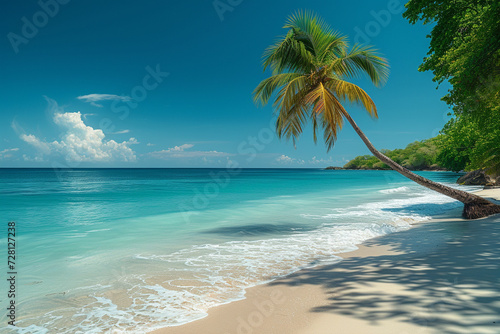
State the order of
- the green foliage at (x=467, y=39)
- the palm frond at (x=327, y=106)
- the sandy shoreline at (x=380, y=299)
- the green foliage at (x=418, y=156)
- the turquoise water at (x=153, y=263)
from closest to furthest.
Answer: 1. the sandy shoreline at (x=380, y=299)
2. the turquoise water at (x=153, y=263)
3. the green foliage at (x=467, y=39)
4. the palm frond at (x=327, y=106)
5. the green foliage at (x=418, y=156)

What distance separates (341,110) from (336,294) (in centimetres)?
736

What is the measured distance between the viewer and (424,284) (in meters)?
4.14

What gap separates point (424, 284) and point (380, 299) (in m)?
0.89

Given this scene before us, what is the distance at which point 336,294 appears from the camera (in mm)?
4133

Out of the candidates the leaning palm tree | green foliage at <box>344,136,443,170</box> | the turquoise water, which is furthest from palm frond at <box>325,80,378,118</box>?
green foliage at <box>344,136,443,170</box>

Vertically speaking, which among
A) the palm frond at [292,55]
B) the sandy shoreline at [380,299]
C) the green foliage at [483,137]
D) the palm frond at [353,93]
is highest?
the palm frond at [292,55]

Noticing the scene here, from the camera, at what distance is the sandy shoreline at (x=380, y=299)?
10.3 ft

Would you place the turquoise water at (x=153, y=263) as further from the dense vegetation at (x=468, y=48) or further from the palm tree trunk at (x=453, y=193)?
the dense vegetation at (x=468, y=48)

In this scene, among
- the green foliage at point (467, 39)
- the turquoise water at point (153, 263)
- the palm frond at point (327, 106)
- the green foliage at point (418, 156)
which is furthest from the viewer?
the green foliage at point (418, 156)

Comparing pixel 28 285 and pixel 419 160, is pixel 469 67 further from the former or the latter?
pixel 419 160

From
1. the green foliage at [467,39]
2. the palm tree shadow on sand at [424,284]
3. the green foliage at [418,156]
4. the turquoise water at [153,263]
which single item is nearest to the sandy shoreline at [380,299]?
the palm tree shadow on sand at [424,284]

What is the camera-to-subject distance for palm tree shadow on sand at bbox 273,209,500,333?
3.18 m

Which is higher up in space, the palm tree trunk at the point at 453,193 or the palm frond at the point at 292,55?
the palm frond at the point at 292,55

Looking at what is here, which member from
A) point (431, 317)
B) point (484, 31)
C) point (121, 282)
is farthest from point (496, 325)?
point (484, 31)
